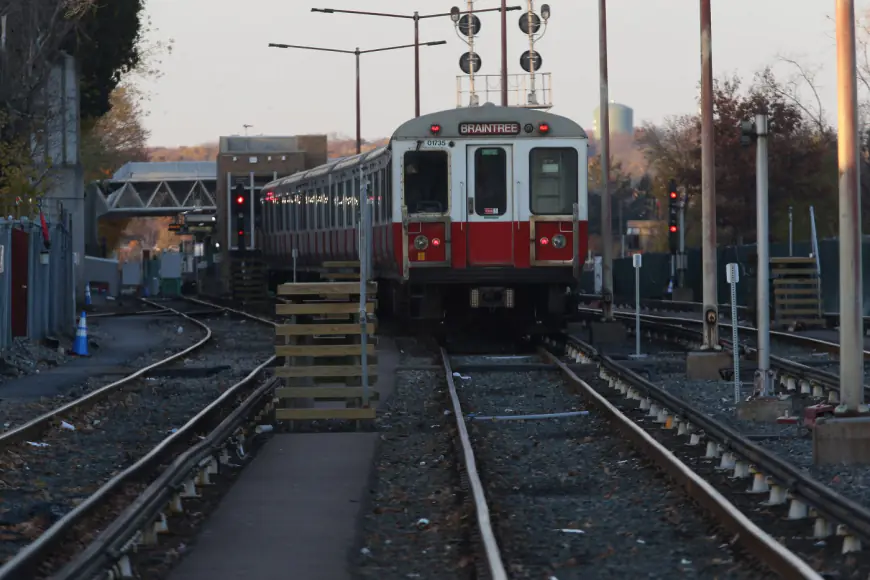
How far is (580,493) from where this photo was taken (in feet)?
35.5

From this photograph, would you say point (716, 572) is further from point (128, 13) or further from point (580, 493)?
point (128, 13)

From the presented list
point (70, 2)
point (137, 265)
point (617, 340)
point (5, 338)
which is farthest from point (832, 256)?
point (137, 265)

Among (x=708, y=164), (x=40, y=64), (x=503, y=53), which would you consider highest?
(x=503, y=53)

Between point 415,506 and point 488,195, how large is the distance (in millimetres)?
13417

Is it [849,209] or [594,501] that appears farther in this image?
[849,209]

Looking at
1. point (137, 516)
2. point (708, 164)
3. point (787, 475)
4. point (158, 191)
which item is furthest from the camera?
point (158, 191)

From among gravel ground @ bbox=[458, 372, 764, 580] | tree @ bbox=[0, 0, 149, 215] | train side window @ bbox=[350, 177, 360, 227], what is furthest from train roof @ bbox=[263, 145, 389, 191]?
gravel ground @ bbox=[458, 372, 764, 580]

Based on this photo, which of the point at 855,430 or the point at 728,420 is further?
the point at 728,420

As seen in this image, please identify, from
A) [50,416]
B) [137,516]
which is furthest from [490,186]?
[137,516]

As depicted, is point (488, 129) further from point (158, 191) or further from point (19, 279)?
point (158, 191)

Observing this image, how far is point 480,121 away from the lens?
23.4 meters

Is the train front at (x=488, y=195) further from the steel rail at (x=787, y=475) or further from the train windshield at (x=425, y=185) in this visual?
the steel rail at (x=787, y=475)

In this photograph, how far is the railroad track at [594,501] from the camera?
8203 mm

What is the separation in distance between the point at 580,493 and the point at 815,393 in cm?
718
